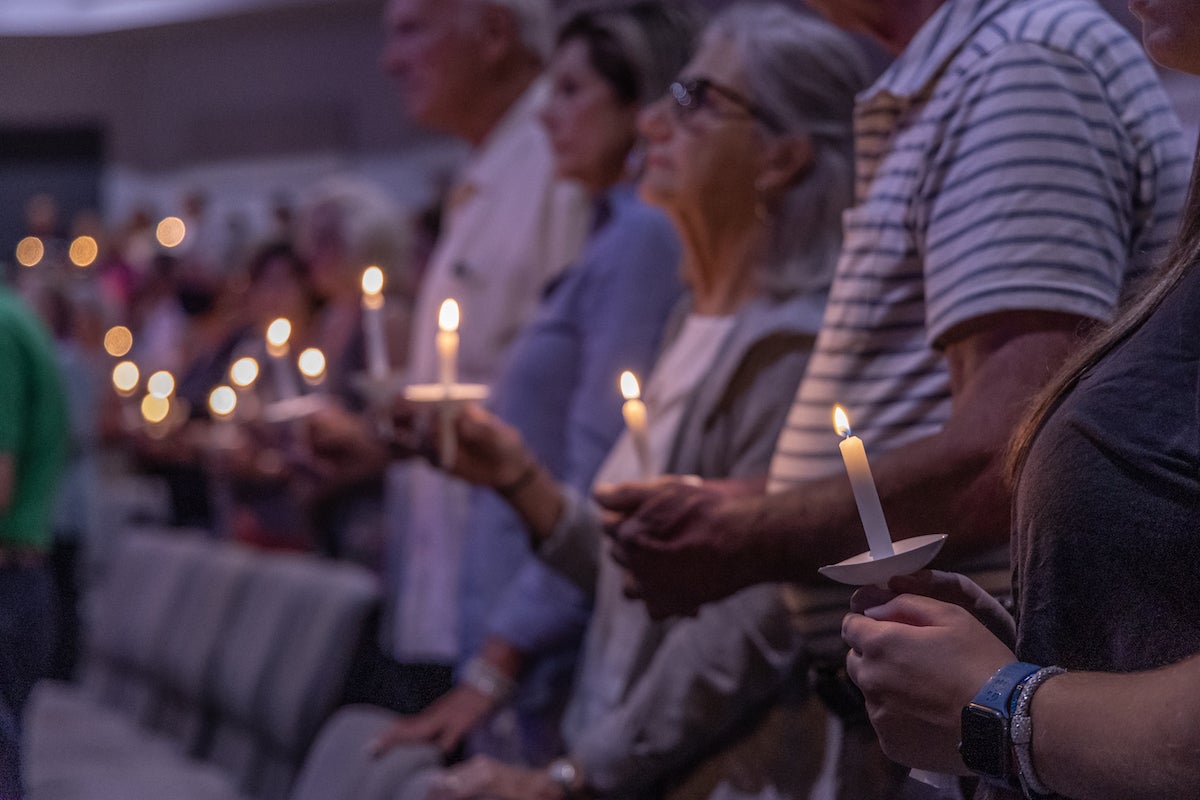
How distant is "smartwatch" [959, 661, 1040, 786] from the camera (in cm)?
73

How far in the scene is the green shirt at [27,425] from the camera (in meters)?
→ 1.77

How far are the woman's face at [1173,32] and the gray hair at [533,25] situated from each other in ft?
6.04

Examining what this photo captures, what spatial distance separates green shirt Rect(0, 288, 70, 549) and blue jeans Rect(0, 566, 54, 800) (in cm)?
31

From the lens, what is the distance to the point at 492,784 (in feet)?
5.39

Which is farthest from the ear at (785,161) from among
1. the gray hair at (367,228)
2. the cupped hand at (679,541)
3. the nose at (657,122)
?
the gray hair at (367,228)

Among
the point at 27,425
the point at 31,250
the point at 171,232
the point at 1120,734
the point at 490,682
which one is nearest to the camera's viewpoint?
the point at 1120,734

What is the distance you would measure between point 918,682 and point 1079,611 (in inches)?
3.6

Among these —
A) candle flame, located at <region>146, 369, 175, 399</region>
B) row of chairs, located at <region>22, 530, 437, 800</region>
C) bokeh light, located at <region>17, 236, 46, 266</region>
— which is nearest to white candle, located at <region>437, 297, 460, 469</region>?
row of chairs, located at <region>22, 530, 437, 800</region>

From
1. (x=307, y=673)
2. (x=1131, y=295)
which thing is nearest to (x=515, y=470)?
(x=307, y=673)

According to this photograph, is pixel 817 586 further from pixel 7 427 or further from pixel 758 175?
pixel 7 427

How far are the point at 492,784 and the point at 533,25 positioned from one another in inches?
57.6

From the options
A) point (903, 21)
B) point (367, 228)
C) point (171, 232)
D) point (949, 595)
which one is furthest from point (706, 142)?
point (171, 232)

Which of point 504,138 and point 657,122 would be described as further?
point 504,138

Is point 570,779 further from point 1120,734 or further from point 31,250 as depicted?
point 31,250
